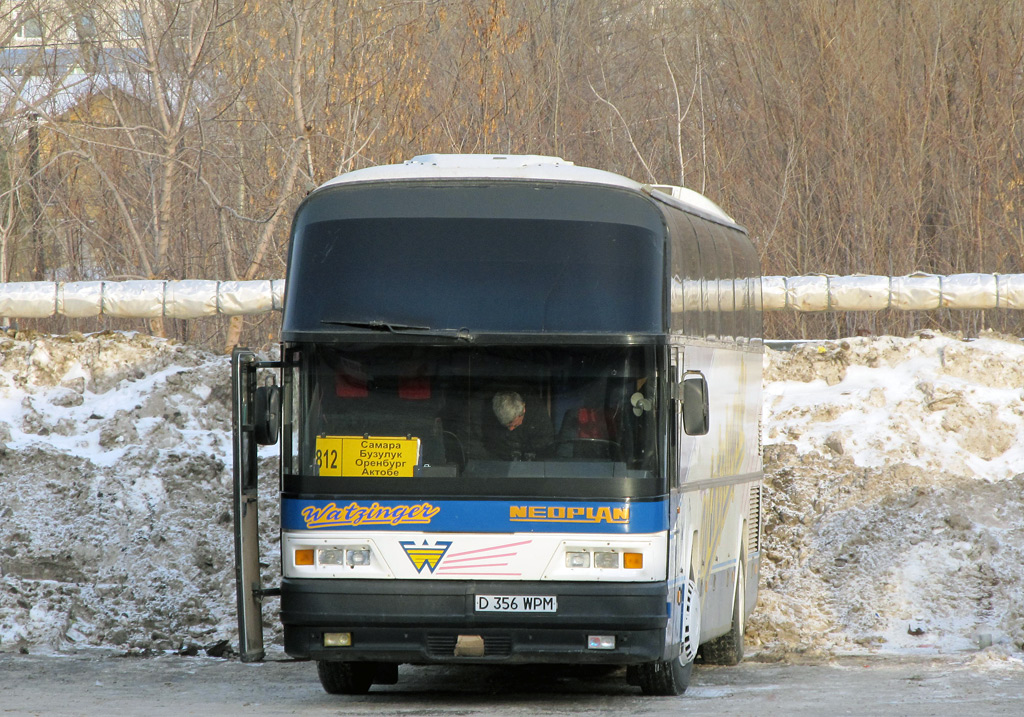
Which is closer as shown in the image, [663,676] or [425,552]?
[425,552]

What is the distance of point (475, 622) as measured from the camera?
338 inches

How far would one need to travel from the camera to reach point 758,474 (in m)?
13.7

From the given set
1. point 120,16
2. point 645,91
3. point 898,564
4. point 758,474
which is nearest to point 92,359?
point 120,16

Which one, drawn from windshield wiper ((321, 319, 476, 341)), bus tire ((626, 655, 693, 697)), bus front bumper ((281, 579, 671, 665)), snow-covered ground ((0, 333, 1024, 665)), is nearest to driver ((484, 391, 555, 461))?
windshield wiper ((321, 319, 476, 341))

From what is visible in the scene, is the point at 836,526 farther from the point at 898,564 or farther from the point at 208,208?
the point at 208,208

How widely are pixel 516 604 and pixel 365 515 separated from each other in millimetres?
1043

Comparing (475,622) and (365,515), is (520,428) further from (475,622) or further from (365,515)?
(475,622)

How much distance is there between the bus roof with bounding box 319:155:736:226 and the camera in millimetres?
9211

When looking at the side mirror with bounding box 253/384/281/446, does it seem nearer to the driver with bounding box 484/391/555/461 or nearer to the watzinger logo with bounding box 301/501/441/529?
the watzinger logo with bounding box 301/501/441/529

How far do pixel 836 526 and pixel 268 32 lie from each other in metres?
11.5

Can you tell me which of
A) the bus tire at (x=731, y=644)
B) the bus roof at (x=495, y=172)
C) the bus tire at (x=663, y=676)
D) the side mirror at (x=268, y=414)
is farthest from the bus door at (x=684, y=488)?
the side mirror at (x=268, y=414)

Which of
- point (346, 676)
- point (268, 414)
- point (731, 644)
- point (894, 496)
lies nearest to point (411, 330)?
point (268, 414)

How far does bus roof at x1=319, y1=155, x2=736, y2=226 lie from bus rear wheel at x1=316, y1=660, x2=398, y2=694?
3.22m

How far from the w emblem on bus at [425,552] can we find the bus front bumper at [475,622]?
112 mm
